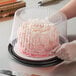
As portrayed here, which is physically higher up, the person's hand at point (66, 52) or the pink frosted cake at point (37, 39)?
the pink frosted cake at point (37, 39)

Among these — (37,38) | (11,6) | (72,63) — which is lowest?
(72,63)

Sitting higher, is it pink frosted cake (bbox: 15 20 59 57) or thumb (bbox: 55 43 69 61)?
pink frosted cake (bbox: 15 20 59 57)

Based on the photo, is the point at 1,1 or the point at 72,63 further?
the point at 1,1

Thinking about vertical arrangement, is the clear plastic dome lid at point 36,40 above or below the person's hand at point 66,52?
above

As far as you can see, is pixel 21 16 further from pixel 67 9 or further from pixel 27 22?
pixel 67 9

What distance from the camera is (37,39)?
2.30ft

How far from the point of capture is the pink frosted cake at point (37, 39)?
0.71 metres

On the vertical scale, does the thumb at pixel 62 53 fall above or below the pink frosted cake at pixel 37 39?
below

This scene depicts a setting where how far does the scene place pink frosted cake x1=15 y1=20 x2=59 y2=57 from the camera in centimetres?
71

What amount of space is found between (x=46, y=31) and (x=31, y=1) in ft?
1.72

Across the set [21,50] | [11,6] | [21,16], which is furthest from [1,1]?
[21,50]

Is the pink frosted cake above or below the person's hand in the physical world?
above

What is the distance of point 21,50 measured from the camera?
2.41 feet

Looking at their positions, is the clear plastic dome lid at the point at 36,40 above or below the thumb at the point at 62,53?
above
